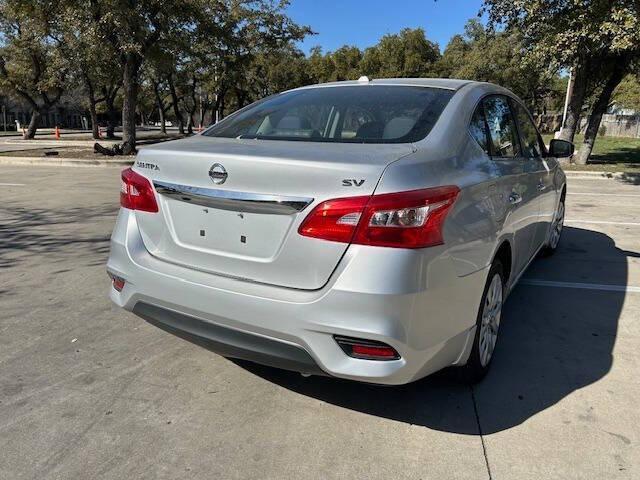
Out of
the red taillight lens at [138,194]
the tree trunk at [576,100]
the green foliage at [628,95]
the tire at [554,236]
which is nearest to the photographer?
the red taillight lens at [138,194]

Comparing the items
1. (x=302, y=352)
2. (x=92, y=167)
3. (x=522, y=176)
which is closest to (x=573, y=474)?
(x=302, y=352)

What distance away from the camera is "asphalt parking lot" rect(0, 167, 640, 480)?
8.19 ft

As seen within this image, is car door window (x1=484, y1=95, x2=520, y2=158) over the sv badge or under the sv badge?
over

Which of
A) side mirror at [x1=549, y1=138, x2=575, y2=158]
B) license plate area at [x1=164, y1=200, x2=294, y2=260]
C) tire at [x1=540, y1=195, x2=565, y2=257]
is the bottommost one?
tire at [x1=540, y1=195, x2=565, y2=257]

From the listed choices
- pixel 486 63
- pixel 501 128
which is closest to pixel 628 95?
pixel 486 63

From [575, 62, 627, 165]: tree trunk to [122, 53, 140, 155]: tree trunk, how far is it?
595 inches

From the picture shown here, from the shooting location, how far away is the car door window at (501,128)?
350 cm

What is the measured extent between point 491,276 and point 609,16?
39.6 feet

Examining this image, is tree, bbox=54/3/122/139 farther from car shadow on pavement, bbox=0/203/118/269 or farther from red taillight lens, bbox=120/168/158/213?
red taillight lens, bbox=120/168/158/213

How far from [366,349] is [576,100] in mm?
16717

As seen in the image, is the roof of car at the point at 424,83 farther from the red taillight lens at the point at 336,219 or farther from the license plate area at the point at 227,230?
→ the license plate area at the point at 227,230

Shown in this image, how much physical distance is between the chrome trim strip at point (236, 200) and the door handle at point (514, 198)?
1.63 m

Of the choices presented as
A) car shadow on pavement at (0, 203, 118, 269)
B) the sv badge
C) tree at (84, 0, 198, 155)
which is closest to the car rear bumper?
the sv badge

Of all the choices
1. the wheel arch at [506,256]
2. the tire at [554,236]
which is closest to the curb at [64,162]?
the tire at [554,236]
